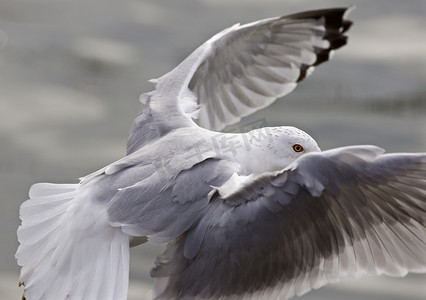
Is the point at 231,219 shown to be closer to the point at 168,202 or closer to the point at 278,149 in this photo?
the point at 168,202

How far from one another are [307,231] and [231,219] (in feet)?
0.72

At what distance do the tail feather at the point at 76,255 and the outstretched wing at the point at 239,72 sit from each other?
457 mm

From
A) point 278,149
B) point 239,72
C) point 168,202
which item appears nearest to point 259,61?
point 239,72

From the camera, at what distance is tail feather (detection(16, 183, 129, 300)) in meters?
2.77

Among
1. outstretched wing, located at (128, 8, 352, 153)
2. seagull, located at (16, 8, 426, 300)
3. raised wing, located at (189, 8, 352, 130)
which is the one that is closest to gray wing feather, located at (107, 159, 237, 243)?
seagull, located at (16, 8, 426, 300)

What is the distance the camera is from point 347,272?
2.76 meters

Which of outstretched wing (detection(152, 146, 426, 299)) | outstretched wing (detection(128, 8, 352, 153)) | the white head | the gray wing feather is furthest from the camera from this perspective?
outstretched wing (detection(128, 8, 352, 153))

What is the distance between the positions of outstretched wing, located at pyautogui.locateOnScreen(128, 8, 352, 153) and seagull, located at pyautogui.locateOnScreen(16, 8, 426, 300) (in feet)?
0.88

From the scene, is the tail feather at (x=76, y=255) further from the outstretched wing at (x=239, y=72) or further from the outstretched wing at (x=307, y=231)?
the outstretched wing at (x=239, y=72)

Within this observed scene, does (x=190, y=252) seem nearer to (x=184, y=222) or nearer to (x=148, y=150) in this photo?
(x=184, y=222)

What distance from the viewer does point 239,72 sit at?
145 inches

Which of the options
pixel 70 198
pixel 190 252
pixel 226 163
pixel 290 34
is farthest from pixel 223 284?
pixel 290 34

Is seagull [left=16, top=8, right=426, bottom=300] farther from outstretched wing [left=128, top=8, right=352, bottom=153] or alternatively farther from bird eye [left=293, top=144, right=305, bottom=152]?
outstretched wing [left=128, top=8, right=352, bottom=153]

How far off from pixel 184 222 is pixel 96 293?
33 centimetres
